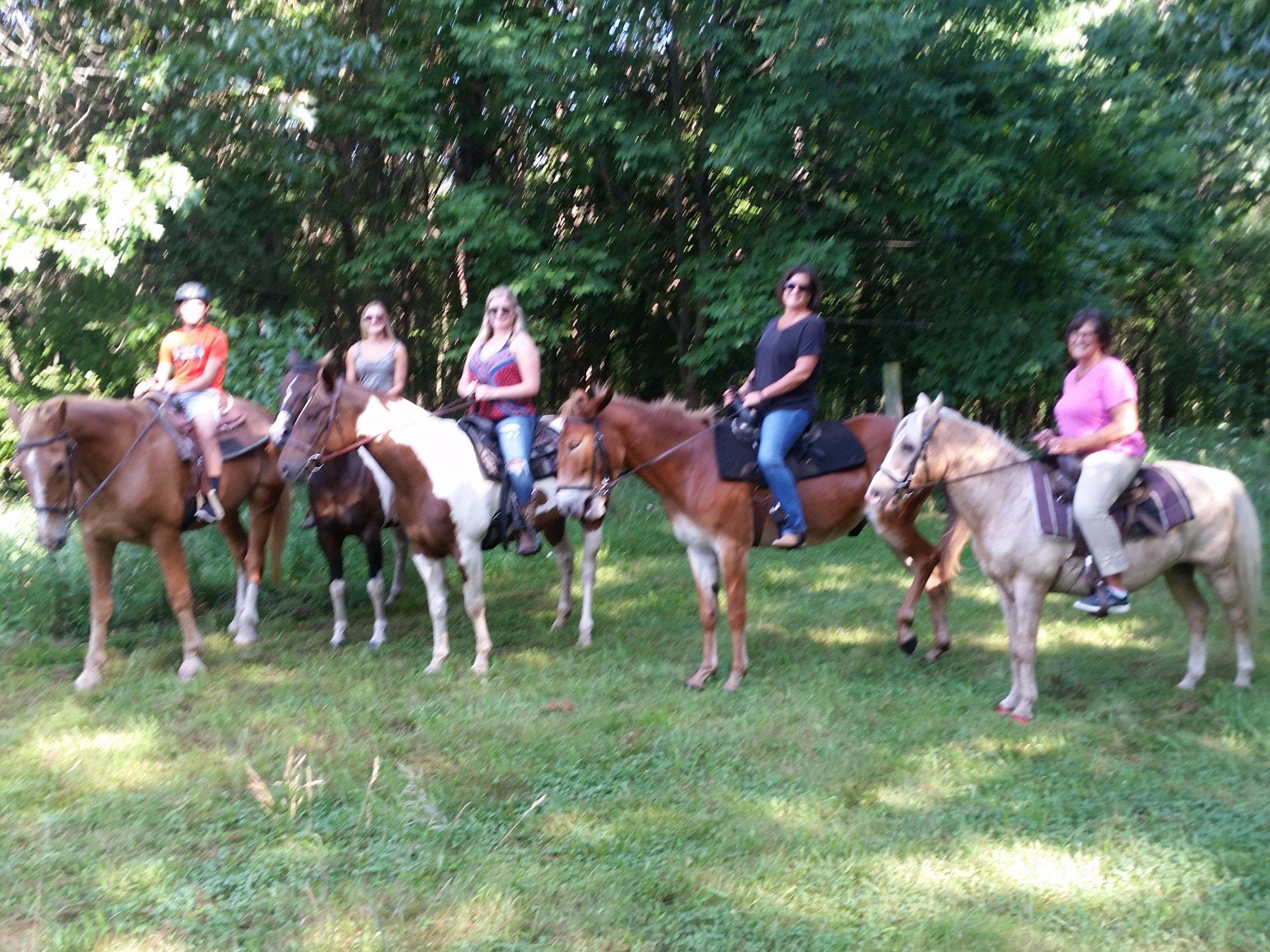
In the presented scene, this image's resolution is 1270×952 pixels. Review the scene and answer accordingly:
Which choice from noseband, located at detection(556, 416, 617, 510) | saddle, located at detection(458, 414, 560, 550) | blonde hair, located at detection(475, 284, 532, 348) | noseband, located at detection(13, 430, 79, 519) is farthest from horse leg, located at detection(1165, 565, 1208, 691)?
noseband, located at detection(13, 430, 79, 519)

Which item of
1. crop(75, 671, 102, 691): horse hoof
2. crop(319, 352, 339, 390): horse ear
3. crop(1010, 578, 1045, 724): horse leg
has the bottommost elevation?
crop(75, 671, 102, 691): horse hoof

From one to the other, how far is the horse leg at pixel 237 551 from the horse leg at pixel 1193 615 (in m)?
6.48

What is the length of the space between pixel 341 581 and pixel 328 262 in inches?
373

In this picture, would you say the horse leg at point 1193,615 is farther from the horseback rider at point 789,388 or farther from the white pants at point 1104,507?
the horseback rider at point 789,388

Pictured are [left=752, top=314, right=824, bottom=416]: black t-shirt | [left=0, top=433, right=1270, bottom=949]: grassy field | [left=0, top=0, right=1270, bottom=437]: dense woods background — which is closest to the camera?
[left=0, top=433, right=1270, bottom=949]: grassy field

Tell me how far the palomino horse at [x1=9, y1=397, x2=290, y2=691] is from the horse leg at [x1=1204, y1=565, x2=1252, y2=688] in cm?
638

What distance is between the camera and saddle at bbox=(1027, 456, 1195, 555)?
5445 mm

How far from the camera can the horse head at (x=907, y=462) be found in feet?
18.4

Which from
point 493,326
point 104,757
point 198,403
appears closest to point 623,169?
point 493,326

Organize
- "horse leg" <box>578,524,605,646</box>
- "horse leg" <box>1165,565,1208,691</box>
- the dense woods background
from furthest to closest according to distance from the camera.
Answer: the dense woods background → "horse leg" <box>578,524,605,646</box> → "horse leg" <box>1165,565,1208,691</box>

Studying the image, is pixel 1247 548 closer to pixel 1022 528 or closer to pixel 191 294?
pixel 1022 528

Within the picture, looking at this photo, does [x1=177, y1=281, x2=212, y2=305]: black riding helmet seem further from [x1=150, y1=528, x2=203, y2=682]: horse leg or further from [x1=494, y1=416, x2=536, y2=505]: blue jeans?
[x1=494, y1=416, x2=536, y2=505]: blue jeans

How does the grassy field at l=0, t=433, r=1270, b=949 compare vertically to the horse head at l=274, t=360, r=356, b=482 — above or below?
below

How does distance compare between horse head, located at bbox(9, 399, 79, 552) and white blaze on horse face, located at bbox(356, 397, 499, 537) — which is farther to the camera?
white blaze on horse face, located at bbox(356, 397, 499, 537)
